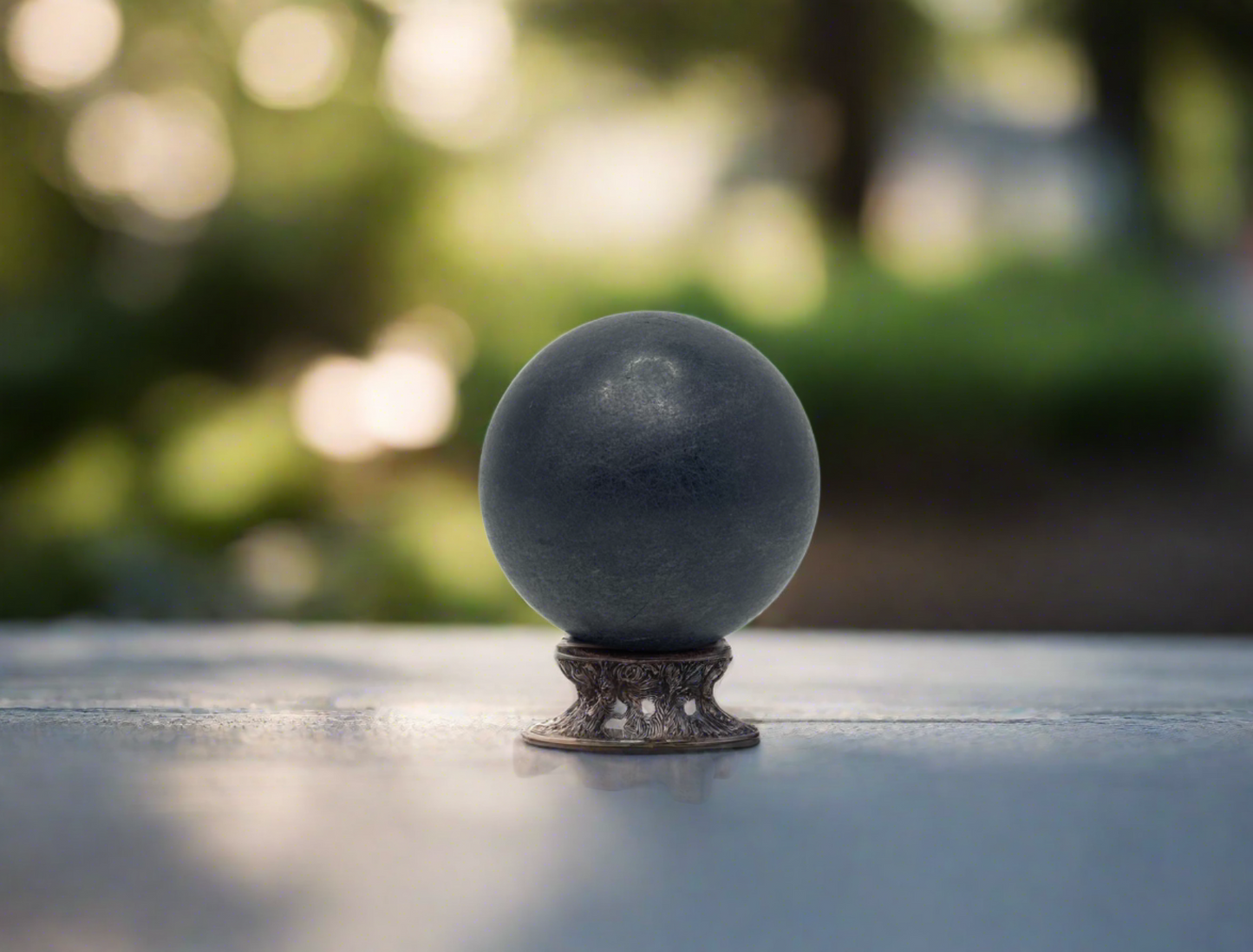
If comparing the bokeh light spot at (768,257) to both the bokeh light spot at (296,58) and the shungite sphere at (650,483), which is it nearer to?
the bokeh light spot at (296,58)

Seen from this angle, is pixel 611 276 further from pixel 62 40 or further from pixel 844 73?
pixel 62 40

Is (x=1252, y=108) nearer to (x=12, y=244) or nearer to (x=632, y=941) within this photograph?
(x=12, y=244)

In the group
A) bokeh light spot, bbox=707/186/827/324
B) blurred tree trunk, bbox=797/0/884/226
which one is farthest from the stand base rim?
blurred tree trunk, bbox=797/0/884/226

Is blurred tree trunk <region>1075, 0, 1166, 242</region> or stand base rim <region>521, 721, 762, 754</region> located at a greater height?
blurred tree trunk <region>1075, 0, 1166, 242</region>

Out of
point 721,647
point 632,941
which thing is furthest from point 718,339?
point 632,941

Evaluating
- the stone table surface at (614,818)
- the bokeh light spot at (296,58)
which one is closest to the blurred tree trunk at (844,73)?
the bokeh light spot at (296,58)

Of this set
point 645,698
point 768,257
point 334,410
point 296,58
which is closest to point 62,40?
point 296,58

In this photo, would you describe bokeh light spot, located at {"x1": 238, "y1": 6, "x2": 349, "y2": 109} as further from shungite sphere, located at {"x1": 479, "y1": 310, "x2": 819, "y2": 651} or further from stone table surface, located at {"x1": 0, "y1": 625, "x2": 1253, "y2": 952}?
shungite sphere, located at {"x1": 479, "y1": 310, "x2": 819, "y2": 651}
